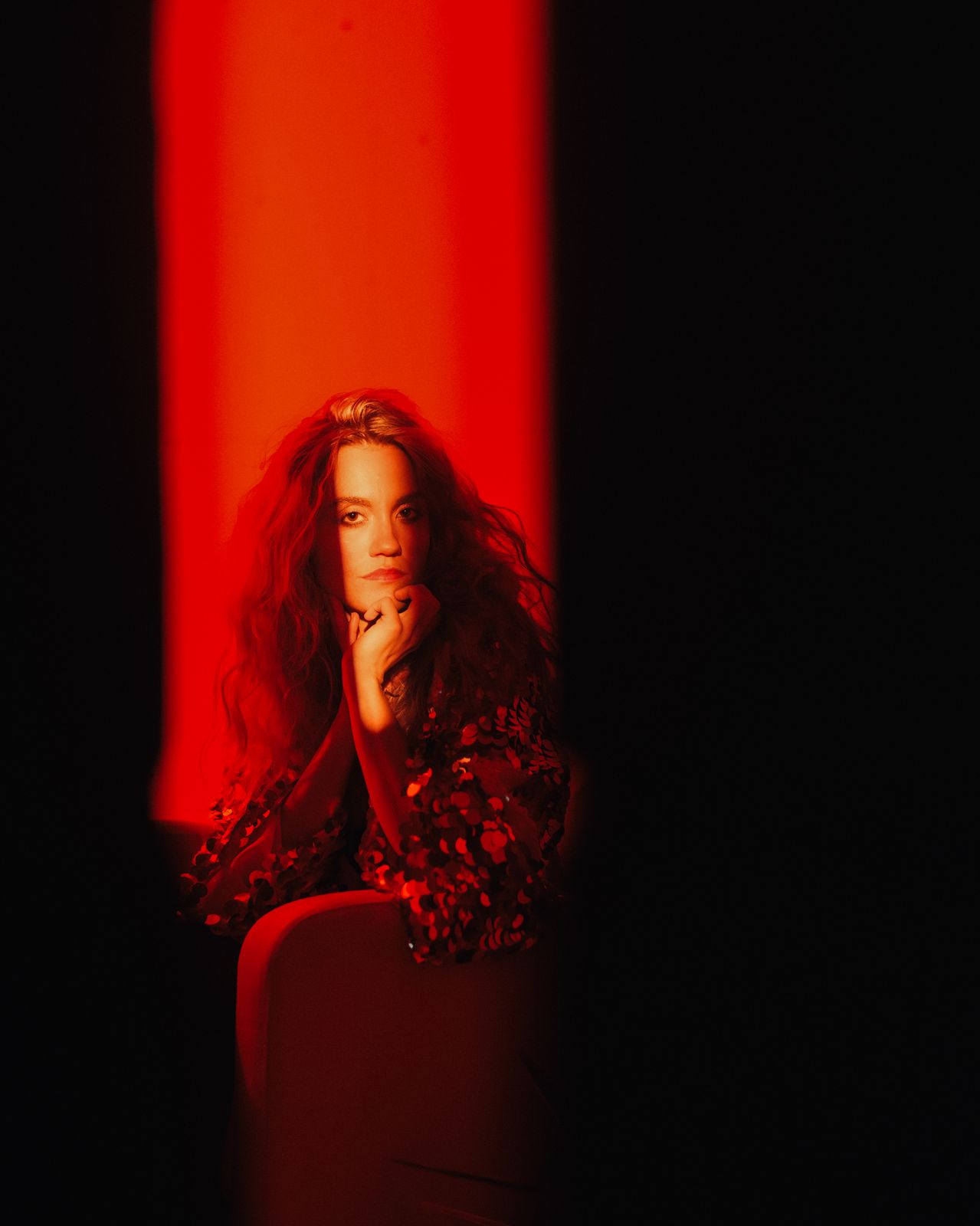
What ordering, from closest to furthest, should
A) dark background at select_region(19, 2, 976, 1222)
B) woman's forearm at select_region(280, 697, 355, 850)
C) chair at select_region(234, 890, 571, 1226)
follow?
chair at select_region(234, 890, 571, 1226)
dark background at select_region(19, 2, 976, 1222)
woman's forearm at select_region(280, 697, 355, 850)

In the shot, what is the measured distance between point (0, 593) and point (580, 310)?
741mm

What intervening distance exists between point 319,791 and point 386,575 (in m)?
0.28

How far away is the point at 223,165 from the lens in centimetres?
132

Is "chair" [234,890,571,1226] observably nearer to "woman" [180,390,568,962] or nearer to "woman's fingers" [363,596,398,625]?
Answer: "woman" [180,390,568,962]

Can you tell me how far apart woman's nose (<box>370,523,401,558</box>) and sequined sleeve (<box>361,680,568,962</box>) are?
18 cm

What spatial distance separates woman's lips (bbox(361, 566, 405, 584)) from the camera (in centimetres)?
120

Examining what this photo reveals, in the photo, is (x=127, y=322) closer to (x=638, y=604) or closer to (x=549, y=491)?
(x=549, y=491)

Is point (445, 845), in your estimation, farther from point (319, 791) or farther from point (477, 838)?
point (319, 791)

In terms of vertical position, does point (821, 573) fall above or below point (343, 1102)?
above

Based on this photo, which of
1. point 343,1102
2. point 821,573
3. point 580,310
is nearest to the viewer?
point 343,1102

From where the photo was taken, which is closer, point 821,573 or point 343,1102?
point 343,1102

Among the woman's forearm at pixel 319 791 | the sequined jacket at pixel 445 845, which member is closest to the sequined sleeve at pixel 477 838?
the sequined jacket at pixel 445 845

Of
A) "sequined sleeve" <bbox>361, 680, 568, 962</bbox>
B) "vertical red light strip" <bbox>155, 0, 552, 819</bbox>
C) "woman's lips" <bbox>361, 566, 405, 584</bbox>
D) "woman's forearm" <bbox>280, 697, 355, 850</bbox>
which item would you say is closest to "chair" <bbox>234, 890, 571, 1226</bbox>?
"sequined sleeve" <bbox>361, 680, 568, 962</bbox>

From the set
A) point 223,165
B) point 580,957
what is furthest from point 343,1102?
point 223,165
